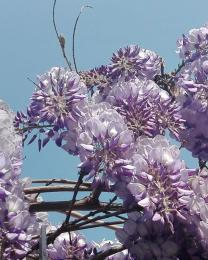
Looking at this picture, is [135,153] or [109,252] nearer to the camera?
[135,153]

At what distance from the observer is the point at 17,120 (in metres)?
2.39

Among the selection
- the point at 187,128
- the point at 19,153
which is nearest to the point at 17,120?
the point at 19,153

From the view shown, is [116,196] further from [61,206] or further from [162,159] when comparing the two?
[61,206]

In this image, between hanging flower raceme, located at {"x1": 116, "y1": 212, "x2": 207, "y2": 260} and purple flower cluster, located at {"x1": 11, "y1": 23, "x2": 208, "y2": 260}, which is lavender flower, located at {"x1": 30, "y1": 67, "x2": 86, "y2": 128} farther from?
hanging flower raceme, located at {"x1": 116, "y1": 212, "x2": 207, "y2": 260}

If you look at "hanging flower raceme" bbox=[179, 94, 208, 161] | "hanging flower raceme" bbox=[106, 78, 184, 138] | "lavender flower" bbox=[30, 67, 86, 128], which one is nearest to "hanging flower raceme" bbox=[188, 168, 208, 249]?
"hanging flower raceme" bbox=[106, 78, 184, 138]

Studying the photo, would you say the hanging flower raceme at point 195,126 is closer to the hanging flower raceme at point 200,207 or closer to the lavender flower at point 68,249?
the hanging flower raceme at point 200,207

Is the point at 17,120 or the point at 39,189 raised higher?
the point at 17,120

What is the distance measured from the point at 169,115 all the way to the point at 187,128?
6.7 inches

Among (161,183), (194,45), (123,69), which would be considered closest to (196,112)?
(123,69)

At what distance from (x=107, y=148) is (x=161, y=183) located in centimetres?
18

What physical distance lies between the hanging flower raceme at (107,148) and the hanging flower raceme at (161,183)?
1.5 inches

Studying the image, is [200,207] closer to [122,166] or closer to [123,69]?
[122,166]

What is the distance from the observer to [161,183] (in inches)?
69.0

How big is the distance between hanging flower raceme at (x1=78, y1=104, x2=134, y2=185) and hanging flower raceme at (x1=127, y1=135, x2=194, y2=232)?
0.12ft
